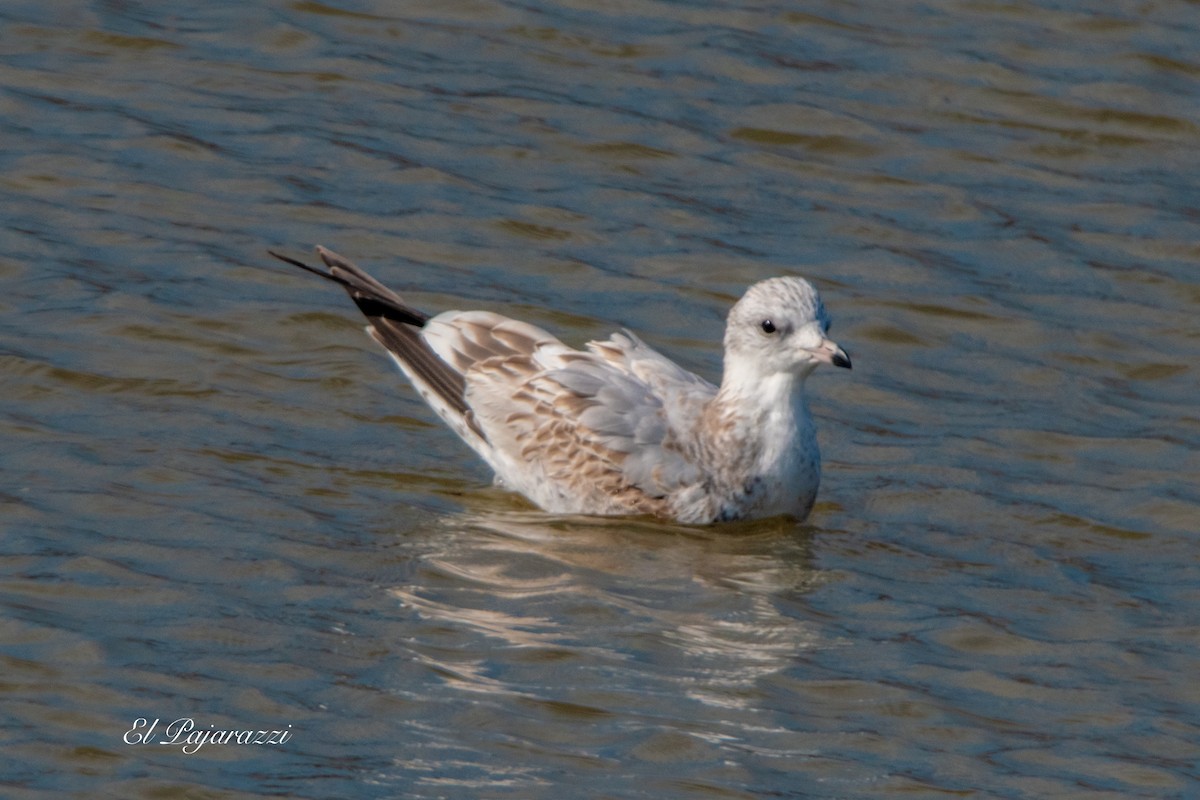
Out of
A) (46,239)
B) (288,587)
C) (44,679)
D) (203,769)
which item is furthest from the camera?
(46,239)

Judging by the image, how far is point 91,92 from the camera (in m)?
12.8

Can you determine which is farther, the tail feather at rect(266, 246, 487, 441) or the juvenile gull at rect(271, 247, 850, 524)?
the tail feather at rect(266, 246, 487, 441)

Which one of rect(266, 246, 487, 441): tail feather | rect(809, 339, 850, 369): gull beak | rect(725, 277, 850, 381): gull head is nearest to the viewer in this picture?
rect(809, 339, 850, 369): gull beak

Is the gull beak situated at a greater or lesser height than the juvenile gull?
greater

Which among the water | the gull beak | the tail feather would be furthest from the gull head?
the tail feather

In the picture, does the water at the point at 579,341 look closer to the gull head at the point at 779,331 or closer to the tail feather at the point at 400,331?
the tail feather at the point at 400,331

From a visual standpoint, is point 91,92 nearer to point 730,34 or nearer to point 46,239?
point 46,239

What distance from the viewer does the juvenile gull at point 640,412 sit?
358 inches

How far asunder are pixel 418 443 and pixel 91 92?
4221 mm

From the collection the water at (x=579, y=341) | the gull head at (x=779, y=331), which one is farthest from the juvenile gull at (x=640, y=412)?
the water at (x=579, y=341)

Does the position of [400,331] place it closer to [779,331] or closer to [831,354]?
[779,331]

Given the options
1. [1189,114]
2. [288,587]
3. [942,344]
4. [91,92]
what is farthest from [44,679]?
[1189,114]

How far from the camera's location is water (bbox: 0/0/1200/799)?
6.82 m

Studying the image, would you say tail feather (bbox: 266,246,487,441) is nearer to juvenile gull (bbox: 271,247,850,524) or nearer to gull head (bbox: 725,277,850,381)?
juvenile gull (bbox: 271,247,850,524)
